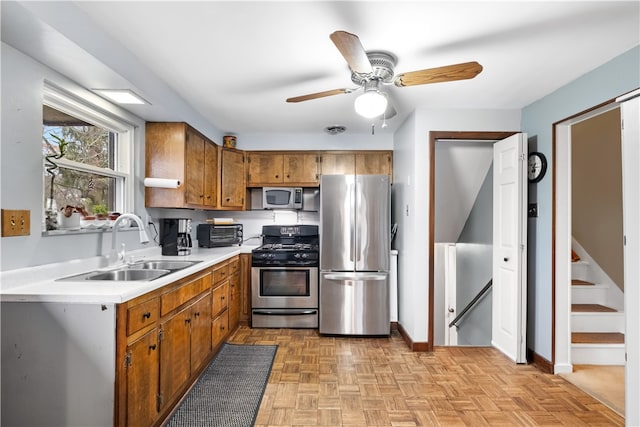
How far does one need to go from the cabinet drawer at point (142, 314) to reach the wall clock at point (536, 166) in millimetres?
3072

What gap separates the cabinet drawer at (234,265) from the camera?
3.42 metres

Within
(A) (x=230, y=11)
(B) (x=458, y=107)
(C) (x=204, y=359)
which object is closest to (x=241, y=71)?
(A) (x=230, y=11)

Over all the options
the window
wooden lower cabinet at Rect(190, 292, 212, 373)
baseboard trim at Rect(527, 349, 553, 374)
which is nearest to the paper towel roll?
the window

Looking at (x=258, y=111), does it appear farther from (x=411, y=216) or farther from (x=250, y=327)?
(x=250, y=327)

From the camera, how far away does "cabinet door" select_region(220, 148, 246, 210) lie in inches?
156

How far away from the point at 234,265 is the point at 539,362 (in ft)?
9.70

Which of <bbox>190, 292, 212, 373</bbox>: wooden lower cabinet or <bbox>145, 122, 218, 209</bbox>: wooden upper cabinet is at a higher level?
<bbox>145, 122, 218, 209</bbox>: wooden upper cabinet

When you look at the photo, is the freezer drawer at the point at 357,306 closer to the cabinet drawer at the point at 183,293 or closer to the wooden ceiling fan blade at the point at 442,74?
the cabinet drawer at the point at 183,293

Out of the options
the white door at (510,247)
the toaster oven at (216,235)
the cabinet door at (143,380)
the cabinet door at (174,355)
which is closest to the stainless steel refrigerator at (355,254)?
the white door at (510,247)

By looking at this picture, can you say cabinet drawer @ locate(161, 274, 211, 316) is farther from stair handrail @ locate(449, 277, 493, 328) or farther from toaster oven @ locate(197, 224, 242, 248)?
stair handrail @ locate(449, 277, 493, 328)

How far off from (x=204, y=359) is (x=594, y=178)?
4.29 metres

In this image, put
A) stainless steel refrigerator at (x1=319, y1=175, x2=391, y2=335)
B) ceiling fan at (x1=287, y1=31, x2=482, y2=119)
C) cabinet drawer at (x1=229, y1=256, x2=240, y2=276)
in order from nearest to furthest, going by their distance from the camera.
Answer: ceiling fan at (x1=287, y1=31, x2=482, y2=119)
cabinet drawer at (x1=229, y1=256, x2=240, y2=276)
stainless steel refrigerator at (x1=319, y1=175, x2=391, y2=335)

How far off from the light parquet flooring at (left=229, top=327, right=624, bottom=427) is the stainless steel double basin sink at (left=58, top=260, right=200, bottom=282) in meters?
1.14

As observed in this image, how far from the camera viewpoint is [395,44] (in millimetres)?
1971
